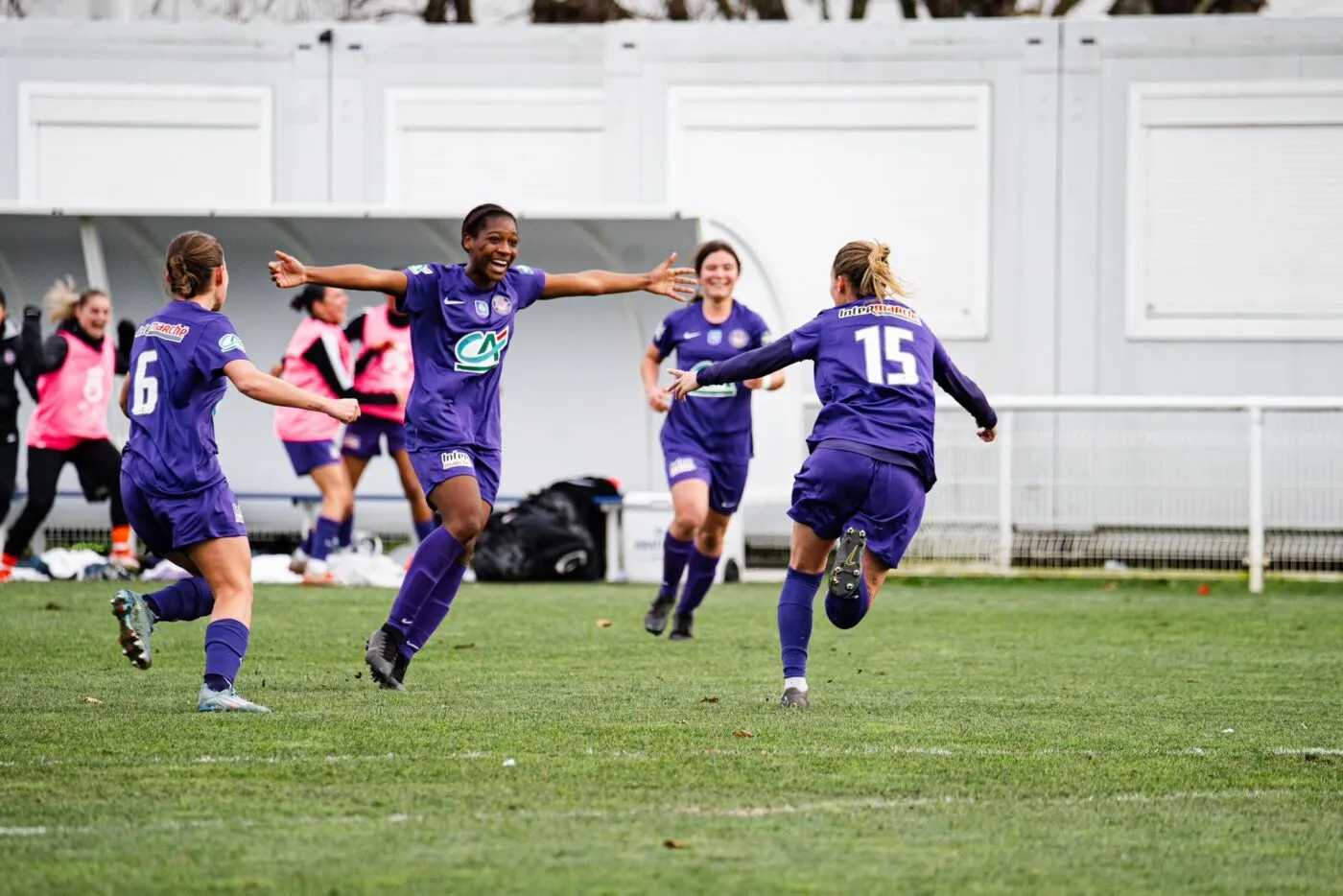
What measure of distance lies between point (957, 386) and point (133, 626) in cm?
318

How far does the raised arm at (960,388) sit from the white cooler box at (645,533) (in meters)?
7.47

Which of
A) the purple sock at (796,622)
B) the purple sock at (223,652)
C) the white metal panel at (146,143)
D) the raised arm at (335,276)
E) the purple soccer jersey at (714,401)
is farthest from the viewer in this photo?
the white metal panel at (146,143)

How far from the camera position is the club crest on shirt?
7488mm

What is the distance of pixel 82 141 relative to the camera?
57.5ft

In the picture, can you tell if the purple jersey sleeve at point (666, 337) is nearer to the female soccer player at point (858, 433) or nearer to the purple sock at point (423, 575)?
the purple sock at point (423, 575)

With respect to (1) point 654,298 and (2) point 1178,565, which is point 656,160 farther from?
(2) point 1178,565

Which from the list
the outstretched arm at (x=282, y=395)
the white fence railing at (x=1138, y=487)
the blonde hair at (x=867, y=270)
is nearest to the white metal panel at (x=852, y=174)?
the white fence railing at (x=1138, y=487)

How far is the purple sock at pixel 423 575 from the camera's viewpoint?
7438 millimetres

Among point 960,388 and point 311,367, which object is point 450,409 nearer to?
point 960,388

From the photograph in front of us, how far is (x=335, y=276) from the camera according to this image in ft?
23.1

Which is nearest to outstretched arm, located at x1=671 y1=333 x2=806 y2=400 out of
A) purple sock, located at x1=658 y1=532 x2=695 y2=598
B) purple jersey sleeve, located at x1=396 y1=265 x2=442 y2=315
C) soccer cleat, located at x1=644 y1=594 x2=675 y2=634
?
purple jersey sleeve, located at x1=396 y1=265 x2=442 y2=315

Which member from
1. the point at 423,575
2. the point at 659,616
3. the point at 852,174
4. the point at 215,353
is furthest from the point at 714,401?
the point at 852,174

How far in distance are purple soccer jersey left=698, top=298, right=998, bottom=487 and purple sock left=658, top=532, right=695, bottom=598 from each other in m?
3.43

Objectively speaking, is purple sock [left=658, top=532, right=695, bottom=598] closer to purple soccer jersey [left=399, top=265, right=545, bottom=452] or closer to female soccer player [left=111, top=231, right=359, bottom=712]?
purple soccer jersey [left=399, top=265, right=545, bottom=452]
